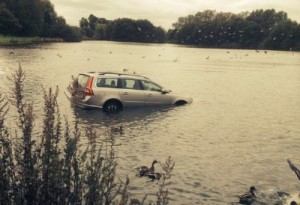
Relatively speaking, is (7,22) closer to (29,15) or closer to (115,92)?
(29,15)

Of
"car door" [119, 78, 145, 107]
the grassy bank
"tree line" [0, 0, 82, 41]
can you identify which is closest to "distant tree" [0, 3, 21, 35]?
"tree line" [0, 0, 82, 41]

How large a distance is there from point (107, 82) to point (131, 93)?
1569 mm

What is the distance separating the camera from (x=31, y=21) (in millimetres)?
148000

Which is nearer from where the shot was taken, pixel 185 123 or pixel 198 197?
pixel 198 197

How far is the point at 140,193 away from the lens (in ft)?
39.0

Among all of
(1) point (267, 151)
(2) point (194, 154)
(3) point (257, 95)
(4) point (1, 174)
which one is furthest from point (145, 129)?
(3) point (257, 95)

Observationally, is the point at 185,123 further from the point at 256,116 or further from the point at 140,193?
the point at 140,193

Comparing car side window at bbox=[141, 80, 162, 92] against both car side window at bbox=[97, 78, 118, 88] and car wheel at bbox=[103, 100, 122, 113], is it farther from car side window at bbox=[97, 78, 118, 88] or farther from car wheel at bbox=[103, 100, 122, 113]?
car wheel at bbox=[103, 100, 122, 113]

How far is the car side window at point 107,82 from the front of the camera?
913 inches

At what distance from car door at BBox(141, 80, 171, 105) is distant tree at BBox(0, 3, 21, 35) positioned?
116328 millimetres

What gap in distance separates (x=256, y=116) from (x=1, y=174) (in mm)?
19999

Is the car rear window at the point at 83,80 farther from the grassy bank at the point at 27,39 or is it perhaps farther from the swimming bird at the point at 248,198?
the grassy bank at the point at 27,39

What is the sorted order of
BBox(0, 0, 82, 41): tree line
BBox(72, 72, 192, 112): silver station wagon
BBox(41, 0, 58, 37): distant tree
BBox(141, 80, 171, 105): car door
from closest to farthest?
BBox(72, 72, 192, 112): silver station wagon
BBox(141, 80, 171, 105): car door
BBox(0, 0, 82, 41): tree line
BBox(41, 0, 58, 37): distant tree

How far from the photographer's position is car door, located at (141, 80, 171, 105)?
25109 millimetres
